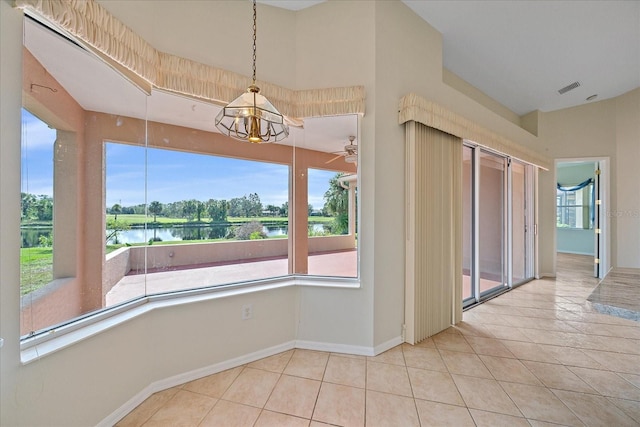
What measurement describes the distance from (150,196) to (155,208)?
112mm

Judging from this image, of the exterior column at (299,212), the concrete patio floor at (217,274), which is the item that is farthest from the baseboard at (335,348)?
the exterior column at (299,212)

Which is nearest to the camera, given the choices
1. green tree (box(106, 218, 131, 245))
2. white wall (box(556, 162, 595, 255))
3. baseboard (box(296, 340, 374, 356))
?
green tree (box(106, 218, 131, 245))

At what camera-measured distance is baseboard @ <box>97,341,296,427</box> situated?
1646mm

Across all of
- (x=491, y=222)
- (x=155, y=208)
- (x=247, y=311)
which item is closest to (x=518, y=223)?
(x=491, y=222)

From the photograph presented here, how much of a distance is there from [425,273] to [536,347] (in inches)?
48.3

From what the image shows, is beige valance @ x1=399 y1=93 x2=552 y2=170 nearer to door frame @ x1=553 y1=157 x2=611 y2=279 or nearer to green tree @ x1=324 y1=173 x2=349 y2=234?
green tree @ x1=324 y1=173 x2=349 y2=234

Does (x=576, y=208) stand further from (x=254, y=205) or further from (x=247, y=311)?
(x=247, y=311)

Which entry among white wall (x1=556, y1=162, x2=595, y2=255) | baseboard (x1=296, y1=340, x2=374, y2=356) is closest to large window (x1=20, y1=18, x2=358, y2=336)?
baseboard (x1=296, y1=340, x2=374, y2=356)

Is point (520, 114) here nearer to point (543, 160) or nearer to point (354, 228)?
point (543, 160)

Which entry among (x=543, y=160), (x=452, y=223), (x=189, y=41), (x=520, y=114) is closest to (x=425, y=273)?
(x=452, y=223)

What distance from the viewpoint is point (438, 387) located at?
195 centimetres

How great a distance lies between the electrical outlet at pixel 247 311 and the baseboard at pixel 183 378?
1.07ft

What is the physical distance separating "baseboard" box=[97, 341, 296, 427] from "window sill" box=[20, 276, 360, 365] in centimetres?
54

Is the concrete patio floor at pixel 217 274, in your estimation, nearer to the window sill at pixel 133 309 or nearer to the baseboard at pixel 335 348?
the window sill at pixel 133 309
